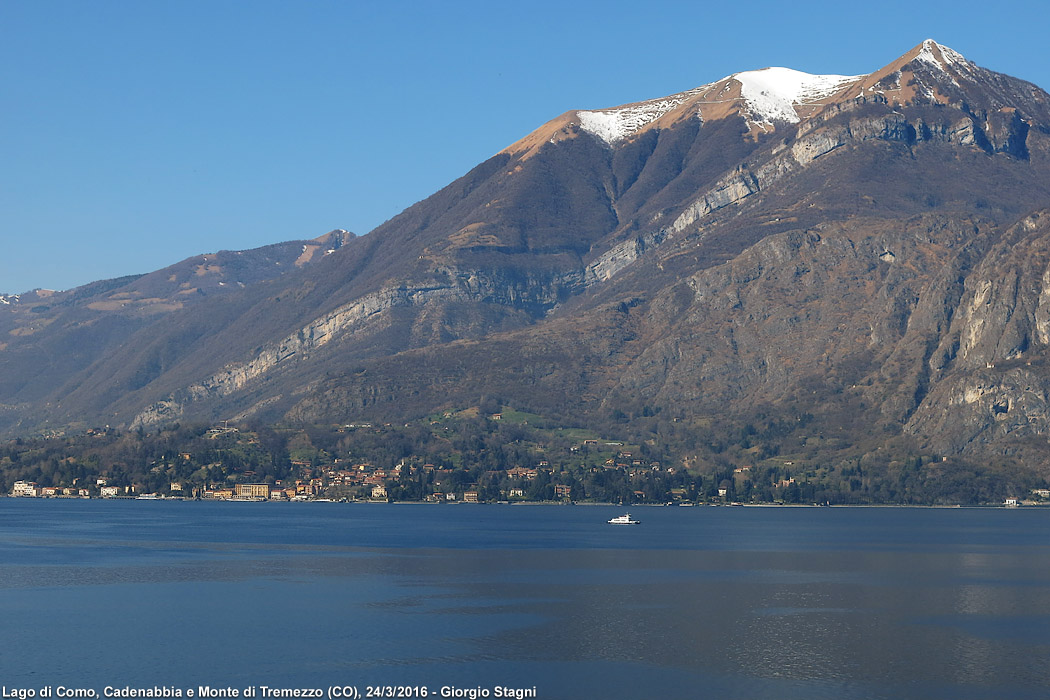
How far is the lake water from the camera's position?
9550 centimetres

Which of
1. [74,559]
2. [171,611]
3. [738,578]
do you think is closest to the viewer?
[171,611]

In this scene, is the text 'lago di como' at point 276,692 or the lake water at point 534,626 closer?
the text 'lago di como' at point 276,692

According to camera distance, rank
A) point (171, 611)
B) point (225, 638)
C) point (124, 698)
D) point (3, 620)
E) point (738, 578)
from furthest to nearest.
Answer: point (738, 578) < point (171, 611) < point (3, 620) < point (225, 638) < point (124, 698)

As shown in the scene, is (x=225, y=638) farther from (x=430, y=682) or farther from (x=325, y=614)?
(x=430, y=682)

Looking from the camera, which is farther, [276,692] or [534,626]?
[534,626]

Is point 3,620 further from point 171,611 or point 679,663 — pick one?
point 679,663

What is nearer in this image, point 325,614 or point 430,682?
point 430,682


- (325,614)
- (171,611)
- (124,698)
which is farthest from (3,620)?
(124,698)

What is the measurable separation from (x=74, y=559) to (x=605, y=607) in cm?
8029

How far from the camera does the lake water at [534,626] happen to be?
95.5 m

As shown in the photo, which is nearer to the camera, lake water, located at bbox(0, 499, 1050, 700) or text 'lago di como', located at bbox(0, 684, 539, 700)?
text 'lago di como', located at bbox(0, 684, 539, 700)

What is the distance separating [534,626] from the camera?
390 feet

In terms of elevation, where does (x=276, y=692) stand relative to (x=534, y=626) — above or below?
below

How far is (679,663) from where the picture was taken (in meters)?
102
